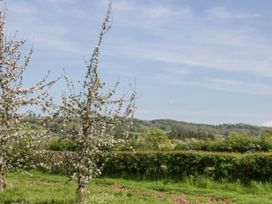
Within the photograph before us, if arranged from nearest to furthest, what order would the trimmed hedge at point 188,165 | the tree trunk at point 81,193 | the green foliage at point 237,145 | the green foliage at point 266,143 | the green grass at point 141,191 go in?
the tree trunk at point 81,193, the green grass at point 141,191, the trimmed hedge at point 188,165, the green foliage at point 266,143, the green foliage at point 237,145

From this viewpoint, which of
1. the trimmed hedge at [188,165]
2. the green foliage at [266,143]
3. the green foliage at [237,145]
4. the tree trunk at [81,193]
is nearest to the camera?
the tree trunk at [81,193]

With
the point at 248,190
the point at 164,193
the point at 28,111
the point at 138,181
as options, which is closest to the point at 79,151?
the point at 28,111

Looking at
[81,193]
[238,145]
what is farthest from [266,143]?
[81,193]

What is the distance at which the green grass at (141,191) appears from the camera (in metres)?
15.1

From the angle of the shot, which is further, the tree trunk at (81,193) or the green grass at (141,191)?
the green grass at (141,191)

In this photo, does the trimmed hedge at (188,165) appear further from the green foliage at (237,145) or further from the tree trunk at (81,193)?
the green foliage at (237,145)

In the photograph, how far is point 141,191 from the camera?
2006 centimetres

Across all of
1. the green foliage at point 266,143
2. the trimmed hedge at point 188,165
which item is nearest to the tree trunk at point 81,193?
the trimmed hedge at point 188,165

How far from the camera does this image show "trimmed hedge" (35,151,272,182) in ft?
74.7

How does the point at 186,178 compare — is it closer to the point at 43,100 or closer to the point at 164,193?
the point at 164,193

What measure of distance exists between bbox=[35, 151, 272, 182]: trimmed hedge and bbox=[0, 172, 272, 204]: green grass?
870 millimetres

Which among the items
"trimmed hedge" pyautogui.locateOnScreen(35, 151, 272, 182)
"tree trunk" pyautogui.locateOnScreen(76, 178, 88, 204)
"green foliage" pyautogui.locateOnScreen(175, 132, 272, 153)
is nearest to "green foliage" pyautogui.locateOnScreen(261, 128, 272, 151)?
"green foliage" pyautogui.locateOnScreen(175, 132, 272, 153)

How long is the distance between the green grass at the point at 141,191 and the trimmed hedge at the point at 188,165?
87cm

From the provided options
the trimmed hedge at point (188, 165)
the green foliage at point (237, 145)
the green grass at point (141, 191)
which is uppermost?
the green foliage at point (237, 145)
